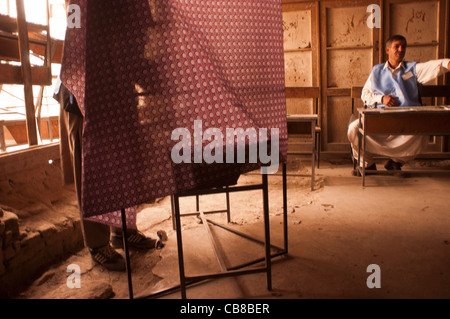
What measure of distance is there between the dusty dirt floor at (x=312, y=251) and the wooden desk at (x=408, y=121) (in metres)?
0.57

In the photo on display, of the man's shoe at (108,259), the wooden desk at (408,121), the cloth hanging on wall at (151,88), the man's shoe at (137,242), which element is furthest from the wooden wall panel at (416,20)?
the man's shoe at (108,259)

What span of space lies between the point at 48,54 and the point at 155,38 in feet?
6.47

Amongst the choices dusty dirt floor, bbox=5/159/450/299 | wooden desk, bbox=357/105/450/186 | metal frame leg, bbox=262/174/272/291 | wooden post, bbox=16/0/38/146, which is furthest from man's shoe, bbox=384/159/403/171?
wooden post, bbox=16/0/38/146

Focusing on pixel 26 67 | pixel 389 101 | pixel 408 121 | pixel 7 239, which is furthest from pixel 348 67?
pixel 7 239

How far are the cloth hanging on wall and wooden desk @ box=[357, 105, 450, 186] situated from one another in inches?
83.5

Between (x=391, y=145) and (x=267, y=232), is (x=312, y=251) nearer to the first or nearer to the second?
(x=267, y=232)

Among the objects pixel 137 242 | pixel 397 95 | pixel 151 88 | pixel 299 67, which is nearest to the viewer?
pixel 151 88

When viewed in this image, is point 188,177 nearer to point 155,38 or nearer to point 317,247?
point 155,38

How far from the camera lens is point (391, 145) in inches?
148

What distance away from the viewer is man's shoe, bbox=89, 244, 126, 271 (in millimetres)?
1938

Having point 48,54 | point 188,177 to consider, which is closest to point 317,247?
point 188,177

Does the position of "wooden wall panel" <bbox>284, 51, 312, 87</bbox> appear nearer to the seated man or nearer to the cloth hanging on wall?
the seated man

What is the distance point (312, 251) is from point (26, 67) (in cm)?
243

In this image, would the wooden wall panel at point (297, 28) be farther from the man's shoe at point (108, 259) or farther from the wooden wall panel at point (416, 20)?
the man's shoe at point (108, 259)
